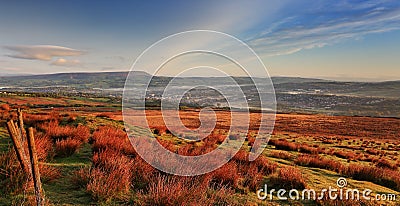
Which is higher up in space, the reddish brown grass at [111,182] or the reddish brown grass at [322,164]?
the reddish brown grass at [111,182]

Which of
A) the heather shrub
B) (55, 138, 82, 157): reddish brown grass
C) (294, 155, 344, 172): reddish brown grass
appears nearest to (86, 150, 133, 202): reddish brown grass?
(55, 138, 82, 157): reddish brown grass

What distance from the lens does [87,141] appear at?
1059 centimetres

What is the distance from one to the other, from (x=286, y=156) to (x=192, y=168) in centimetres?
758

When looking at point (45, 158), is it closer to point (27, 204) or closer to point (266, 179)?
point (27, 204)

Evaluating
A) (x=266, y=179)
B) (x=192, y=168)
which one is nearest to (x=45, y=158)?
(x=192, y=168)
